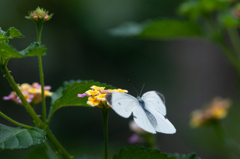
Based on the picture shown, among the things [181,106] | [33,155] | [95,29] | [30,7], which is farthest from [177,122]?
[33,155]

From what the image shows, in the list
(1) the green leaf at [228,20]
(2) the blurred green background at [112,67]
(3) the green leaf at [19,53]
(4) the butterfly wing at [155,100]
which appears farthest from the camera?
(2) the blurred green background at [112,67]

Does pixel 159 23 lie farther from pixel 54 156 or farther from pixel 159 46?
pixel 159 46

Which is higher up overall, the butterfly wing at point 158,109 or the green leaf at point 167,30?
the green leaf at point 167,30

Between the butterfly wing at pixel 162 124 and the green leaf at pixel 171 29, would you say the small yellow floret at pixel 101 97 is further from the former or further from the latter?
the green leaf at pixel 171 29

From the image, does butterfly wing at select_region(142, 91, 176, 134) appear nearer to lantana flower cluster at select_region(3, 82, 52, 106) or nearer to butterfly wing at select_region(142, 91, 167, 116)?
butterfly wing at select_region(142, 91, 167, 116)

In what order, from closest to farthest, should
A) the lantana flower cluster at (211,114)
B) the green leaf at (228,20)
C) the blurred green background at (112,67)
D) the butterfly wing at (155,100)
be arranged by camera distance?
1. the butterfly wing at (155,100)
2. the green leaf at (228,20)
3. the lantana flower cluster at (211,114)
4. the blurred green background at (112,67)

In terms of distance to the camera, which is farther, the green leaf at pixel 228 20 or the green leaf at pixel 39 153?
the green leaf at pixel 228 20

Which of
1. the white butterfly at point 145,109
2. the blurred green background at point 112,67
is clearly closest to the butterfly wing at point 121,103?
the white butterfly at point 145,109
